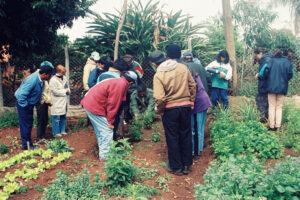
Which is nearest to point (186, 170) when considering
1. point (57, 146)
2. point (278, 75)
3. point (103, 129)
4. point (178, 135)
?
point (178, 135)

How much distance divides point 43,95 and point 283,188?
514 centimetres

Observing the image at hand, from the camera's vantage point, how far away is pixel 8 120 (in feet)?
27.0

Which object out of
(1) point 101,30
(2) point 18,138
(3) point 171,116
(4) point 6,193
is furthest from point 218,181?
(1) point 101,30

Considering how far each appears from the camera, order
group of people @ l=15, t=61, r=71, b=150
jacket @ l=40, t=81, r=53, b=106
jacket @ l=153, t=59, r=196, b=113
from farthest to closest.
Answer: jacket @ l=40, t=81, r=53, b=106 → group of people @ l=15, t=61, r=71, b=150 → jacket @ l=153, t=59, r=196, b=113

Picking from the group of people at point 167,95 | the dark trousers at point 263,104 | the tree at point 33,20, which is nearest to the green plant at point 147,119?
the group of people at point 167,95

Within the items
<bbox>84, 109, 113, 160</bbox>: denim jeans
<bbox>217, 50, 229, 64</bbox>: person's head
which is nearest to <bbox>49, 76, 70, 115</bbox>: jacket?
<bbox>84, 109, 113, 160</bbox>: denim jeans

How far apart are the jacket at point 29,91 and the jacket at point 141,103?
237 centimetres

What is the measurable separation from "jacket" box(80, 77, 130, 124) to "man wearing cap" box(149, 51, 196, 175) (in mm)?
579

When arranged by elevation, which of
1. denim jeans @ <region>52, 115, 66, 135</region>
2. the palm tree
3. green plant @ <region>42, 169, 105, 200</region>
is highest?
the palm tree

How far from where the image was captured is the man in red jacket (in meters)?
4.77

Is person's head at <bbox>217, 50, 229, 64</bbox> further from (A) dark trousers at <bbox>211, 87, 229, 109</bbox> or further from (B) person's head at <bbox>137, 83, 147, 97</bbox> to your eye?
(B) person's head at <bbox>137, 83, 147, 97</bbox>

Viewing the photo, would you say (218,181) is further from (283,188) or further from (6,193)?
(6,193)

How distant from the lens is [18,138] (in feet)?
23.6

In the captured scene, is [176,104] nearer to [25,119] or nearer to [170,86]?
[170,86]
